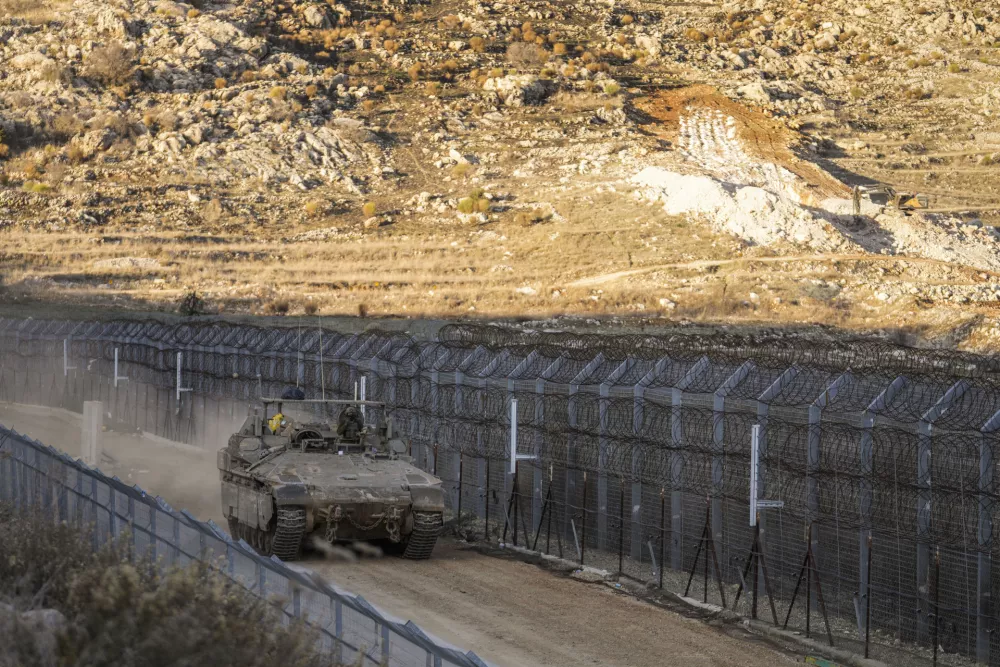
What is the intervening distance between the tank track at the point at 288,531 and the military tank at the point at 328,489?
1 centimetres

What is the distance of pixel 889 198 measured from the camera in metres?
78.8

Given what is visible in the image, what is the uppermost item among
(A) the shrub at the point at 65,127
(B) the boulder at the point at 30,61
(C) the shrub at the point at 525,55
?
(C) the shrub at the point at 525,55

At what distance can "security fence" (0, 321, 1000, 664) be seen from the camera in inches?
608

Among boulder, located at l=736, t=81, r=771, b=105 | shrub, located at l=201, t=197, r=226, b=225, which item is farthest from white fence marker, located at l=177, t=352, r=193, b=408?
boulder, located at l=736, t=81, r=771, b=105

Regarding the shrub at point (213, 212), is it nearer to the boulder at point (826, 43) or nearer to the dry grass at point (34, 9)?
the dry grass at point (34, 9)

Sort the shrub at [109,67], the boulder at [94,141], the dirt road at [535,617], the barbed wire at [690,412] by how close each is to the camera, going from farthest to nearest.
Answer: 1. the shrub at [109,67]
2. the boulder at [94,141]
3. the barbed wire at [690,412]
4. the dirt road at [535,617]

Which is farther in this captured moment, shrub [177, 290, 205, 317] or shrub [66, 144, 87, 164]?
shrub [66, 144, 87, 164]

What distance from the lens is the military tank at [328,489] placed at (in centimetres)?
1981

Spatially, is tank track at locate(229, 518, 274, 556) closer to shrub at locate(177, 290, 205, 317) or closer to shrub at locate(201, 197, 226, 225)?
shrub at locate(177, 290, 205, 317)

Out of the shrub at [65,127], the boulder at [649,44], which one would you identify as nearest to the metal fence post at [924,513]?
the shrub at [65,127]

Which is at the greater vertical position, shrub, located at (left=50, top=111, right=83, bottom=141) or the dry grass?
the dry grass

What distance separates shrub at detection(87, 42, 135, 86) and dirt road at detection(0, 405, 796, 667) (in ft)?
249

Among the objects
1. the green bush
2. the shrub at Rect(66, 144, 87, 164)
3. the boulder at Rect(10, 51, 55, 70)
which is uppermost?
the boulder at Rect(10, 51, 55, 70)

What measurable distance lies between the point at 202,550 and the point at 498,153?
75177 millimetres
